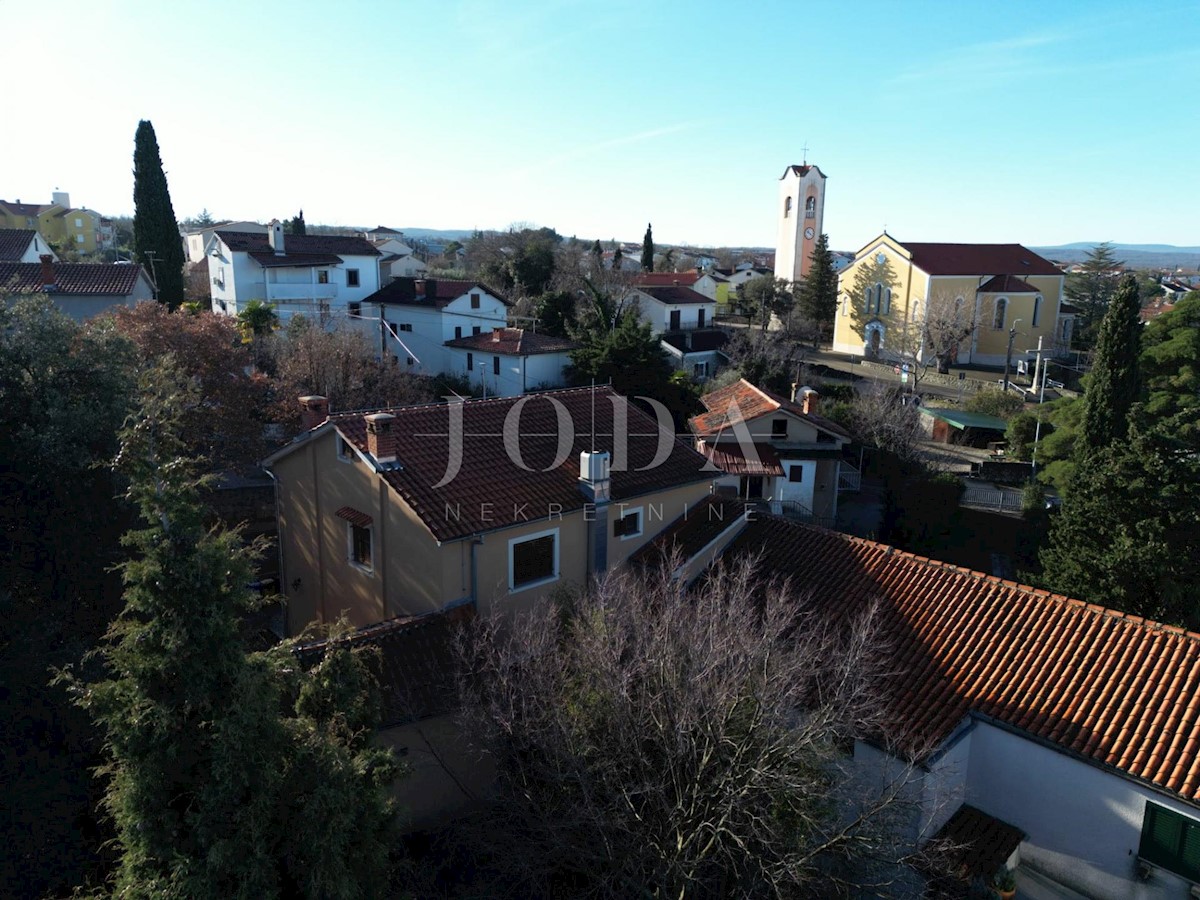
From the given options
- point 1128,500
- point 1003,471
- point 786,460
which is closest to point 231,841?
point 1128,500

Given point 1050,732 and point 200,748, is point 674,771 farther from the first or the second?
point 1050,732

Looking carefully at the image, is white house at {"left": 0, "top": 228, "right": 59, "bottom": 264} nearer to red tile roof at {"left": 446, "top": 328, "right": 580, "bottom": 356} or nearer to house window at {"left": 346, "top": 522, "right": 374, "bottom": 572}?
red tile roof at {"left": 446, "top": 328, "right": 580, "bottom": 356}

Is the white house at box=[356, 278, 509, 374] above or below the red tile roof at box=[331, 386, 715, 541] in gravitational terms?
above

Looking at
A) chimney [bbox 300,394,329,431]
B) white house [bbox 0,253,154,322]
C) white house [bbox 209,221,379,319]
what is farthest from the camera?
white house [bbox 209,221,379,319]

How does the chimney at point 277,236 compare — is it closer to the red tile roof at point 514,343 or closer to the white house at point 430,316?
the white house at point 430,316

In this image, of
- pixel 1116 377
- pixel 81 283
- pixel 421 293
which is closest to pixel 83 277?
pixel 81 283

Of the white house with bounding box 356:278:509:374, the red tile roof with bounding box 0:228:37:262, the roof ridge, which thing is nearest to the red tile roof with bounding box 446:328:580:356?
the white house with bounding box 356:278:509:374

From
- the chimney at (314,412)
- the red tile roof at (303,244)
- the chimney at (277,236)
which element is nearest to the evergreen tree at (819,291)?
the red tile roof at (303,244)
